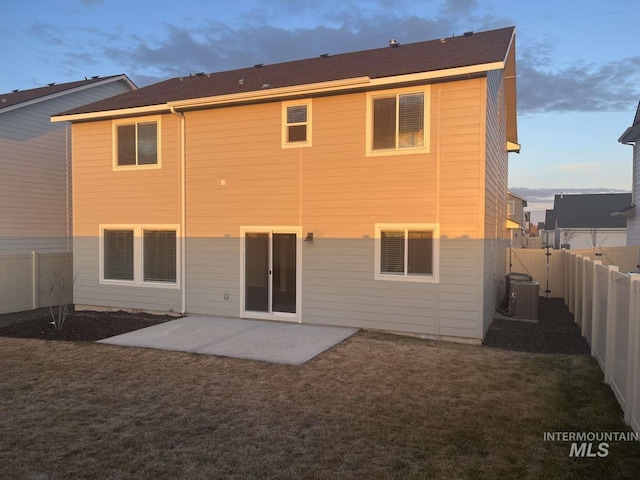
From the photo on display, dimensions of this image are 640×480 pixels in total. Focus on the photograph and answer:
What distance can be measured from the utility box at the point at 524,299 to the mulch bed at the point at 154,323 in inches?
12.6

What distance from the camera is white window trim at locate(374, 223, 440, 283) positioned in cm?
898

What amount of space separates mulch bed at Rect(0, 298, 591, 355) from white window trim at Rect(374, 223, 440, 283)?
5.55ft

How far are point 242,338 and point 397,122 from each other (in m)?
5.38

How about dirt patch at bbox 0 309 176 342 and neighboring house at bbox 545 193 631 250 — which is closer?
dirt patch at bbox 0 309 176 342

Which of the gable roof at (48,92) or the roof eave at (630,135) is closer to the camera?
the gable roof at (48,92)

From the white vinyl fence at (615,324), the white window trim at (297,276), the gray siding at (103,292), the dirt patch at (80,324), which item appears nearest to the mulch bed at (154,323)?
the dirt patch at (80,324)

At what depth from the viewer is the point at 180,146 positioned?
11.5 metres

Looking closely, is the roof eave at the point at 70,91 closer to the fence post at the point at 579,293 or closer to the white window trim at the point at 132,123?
the white window trim at the point at 132,123

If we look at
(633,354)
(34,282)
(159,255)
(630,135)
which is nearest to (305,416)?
(633,354)

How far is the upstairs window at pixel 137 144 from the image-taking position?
11.9 metres

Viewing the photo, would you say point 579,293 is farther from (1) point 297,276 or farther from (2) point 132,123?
(2) point 132,123

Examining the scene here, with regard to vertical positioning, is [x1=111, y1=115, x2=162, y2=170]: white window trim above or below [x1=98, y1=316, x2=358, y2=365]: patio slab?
above

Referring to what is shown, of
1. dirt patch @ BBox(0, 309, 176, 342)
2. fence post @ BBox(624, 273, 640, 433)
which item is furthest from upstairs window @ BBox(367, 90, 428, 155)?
dirt patch @ BBox(0, 309, 176, 342)

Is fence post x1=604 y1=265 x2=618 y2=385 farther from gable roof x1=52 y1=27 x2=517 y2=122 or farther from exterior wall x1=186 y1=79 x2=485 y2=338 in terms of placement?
gable roof x1=52 y1=27 x2=517 y2=122
